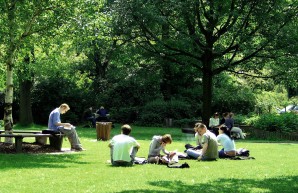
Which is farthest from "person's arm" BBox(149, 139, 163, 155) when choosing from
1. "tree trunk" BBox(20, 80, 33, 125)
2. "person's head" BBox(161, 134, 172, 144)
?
"tree trunk" BBox(20, 80, 33, 125)

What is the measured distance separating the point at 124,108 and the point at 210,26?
11.9 m

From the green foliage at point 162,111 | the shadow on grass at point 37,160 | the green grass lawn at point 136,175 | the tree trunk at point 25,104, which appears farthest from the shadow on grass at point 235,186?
the green foliage at point 162,111

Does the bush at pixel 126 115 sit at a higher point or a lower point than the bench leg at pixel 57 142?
higher

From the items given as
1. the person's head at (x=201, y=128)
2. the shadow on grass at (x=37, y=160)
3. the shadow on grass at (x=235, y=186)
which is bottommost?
the shadow on grass at (x=235, y=186)

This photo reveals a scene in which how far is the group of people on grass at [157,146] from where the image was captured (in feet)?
45.2

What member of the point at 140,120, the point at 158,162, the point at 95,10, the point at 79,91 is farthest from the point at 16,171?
the point at 79,91

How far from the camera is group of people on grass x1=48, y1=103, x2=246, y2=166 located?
13.8 metres

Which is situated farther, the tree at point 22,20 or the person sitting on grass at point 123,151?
the tree at point 22,20

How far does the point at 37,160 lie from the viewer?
47.6ft

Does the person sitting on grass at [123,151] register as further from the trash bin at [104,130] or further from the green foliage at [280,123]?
the green foliage at [280,123]

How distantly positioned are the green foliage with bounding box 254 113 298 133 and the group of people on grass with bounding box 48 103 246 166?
10698 millimetres

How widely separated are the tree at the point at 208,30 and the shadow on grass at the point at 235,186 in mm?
16607

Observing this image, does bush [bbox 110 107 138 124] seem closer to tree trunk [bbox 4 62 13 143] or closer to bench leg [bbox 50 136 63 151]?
bench leg [bbox 50 136 63 151]

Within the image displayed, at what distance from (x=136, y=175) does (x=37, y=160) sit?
3.91m
